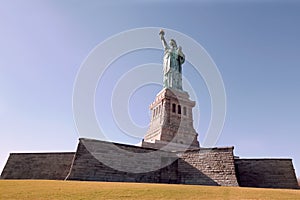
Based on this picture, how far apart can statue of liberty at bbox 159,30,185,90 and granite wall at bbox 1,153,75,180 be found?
19497 millimetres

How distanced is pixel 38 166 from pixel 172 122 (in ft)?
52.6

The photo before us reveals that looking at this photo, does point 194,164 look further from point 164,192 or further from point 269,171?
point 164,192

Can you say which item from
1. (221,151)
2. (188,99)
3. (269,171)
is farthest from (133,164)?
(188,99)

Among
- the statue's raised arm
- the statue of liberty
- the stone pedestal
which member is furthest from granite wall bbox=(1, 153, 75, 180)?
the statue's raised arm

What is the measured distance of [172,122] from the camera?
94.7 feet

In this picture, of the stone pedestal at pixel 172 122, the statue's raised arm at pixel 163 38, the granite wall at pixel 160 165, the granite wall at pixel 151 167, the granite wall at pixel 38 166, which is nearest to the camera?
the granite wall at pixel 160 165

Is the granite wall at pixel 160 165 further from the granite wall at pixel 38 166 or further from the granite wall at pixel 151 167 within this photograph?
the granite wall at pixel 38 166

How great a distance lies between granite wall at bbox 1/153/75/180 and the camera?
58.3ft

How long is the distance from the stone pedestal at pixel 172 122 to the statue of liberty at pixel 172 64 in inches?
85.2

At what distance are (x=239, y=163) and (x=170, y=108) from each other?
13.2 metres

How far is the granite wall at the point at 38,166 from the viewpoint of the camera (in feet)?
58.3

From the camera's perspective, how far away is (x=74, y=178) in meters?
15.6

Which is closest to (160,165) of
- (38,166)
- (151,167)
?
(151,167)

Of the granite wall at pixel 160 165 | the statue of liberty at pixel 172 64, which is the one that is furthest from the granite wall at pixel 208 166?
the statue of liberty at pixel 172 64
